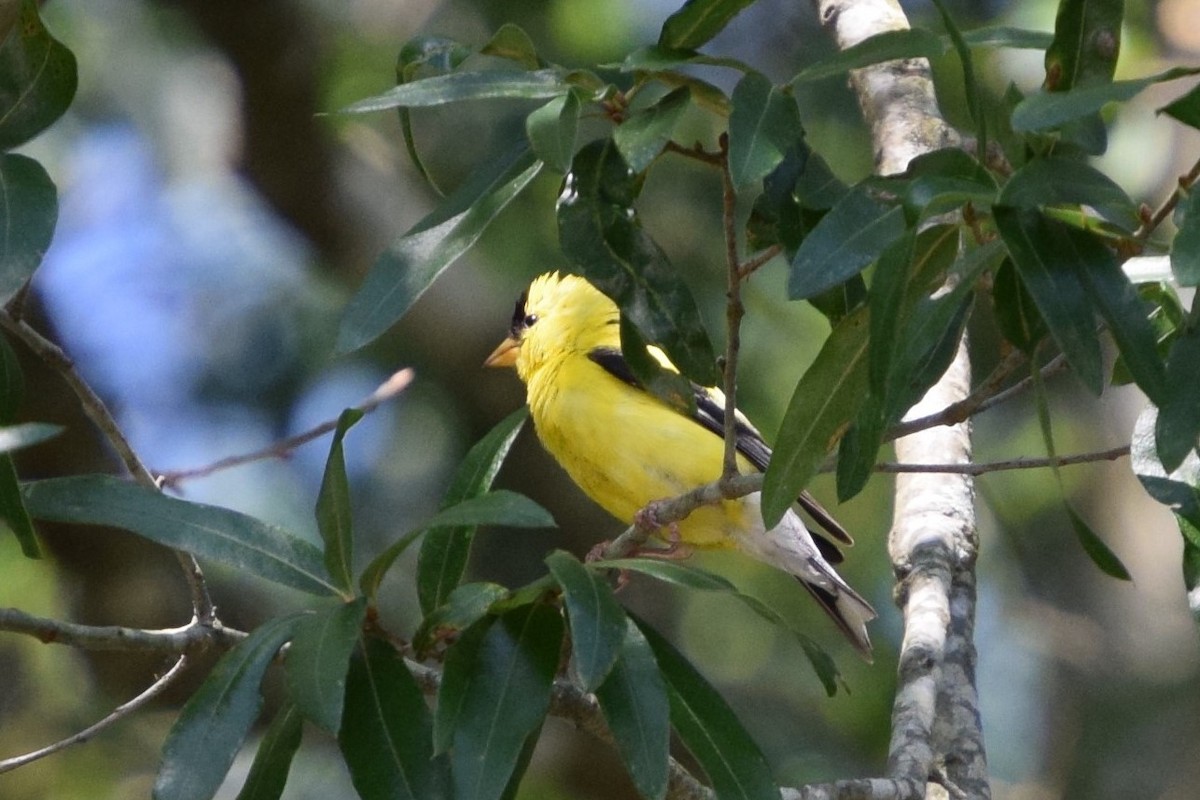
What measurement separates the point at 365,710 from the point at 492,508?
1.15 ft

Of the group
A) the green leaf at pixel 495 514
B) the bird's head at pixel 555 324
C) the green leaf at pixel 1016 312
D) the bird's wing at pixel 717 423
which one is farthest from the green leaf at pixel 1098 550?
the bird's head at pixel 555 324

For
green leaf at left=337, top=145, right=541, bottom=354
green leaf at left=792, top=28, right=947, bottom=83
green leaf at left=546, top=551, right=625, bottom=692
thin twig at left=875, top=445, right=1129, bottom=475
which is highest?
green leaf at left=792, top=28, right=947, bottom=83

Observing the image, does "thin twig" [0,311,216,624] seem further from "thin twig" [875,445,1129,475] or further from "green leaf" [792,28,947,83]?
"green leaf" [792,28,947,83]

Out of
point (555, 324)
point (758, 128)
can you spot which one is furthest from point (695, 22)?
point (555, 324)

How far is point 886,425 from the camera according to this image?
1697 millimetres

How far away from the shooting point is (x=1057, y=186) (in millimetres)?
1527

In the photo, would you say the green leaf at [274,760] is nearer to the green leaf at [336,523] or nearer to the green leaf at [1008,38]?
the green leaf at [336,523]

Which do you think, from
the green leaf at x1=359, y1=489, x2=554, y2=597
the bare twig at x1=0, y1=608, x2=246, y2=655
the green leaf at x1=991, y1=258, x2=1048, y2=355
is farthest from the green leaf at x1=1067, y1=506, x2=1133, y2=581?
the bare twig at x1=0, y1=608, x2=246, y2=655

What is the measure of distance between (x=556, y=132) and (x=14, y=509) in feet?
3.21

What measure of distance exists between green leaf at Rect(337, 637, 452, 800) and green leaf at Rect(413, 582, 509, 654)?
0.06 metres

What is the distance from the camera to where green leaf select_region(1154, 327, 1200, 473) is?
1.54 meters

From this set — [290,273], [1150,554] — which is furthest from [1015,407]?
[290,273]

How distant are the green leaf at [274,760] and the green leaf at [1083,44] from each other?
1.19 metres

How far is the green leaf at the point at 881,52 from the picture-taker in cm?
166
